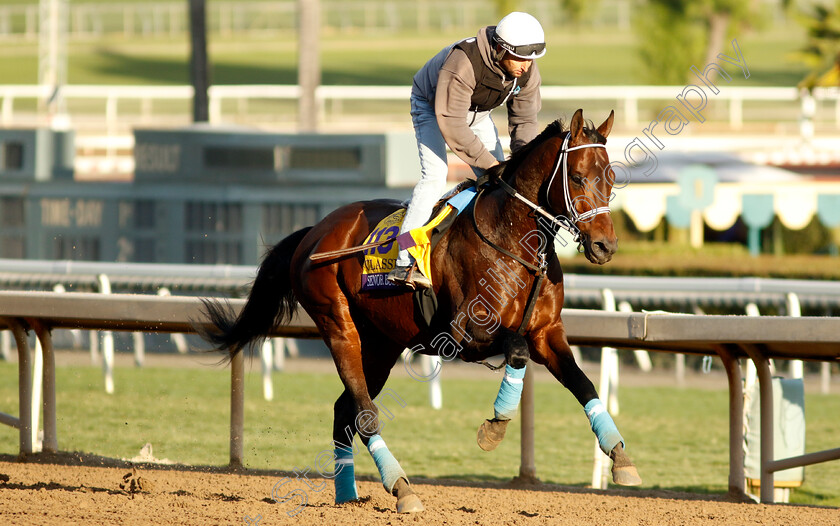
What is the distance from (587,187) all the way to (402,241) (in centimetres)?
83

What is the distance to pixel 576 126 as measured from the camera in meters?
4.25

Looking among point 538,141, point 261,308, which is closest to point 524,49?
point 538,141

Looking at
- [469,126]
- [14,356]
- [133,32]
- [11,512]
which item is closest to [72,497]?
[11,512]

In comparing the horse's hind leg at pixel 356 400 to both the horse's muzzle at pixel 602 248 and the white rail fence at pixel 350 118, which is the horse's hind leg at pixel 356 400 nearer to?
the horse's muzzle at pixel 602 248

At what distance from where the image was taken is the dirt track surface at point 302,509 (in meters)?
4.47

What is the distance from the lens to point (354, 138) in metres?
10.6

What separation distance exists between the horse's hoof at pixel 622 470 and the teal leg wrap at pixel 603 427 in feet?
0.09

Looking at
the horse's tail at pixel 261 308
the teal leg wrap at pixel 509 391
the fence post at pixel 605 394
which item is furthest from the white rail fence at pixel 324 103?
the teal leg wrap at pixel 509 391

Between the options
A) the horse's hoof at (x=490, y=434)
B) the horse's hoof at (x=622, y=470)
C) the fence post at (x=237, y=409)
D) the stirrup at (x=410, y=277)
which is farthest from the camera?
the fence post at (x=237, y=409)

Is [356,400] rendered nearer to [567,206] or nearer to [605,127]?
[567,206]

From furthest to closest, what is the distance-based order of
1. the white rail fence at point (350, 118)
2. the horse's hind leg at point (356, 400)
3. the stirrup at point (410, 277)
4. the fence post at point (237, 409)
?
the white rail fence at point (350, 118) < the fence post at point (237, 409) < the horse's hind leg at point (356, 400) < the stirrup at point (410, 277)

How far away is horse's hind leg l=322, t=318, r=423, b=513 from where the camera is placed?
475 centimetres

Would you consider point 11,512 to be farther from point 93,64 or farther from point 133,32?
point 133,32

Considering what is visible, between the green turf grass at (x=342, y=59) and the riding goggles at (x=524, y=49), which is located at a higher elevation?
the green turf grass at (x=342, y=59)
